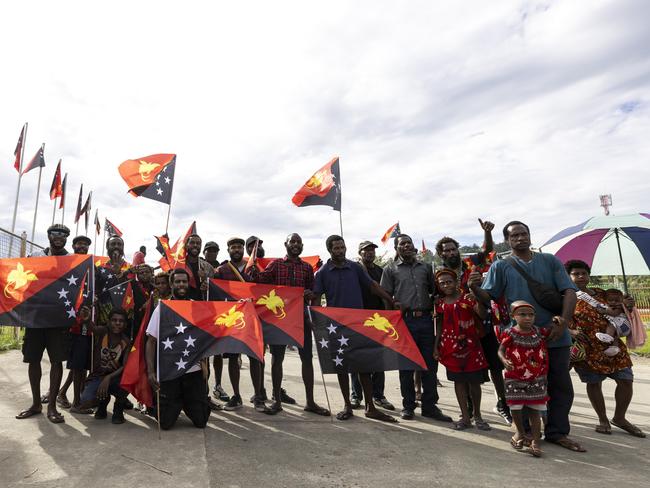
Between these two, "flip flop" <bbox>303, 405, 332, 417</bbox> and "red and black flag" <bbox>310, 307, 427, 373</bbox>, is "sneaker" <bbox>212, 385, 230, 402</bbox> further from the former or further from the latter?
A: "red and black flag" <bbox>310, 307, 427, 373</bbox>

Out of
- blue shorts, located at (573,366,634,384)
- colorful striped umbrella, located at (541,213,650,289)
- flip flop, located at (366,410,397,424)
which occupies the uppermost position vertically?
colorful striped umbrella, located at (541,213,650,289)

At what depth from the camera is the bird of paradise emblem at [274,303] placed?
5.27 meters

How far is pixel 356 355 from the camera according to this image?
507cm

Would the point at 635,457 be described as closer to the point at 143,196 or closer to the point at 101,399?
the point at 101,399

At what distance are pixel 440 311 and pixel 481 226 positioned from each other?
1.13 meters

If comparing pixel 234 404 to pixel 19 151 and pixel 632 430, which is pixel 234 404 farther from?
pixel 19 151

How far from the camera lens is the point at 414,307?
5.27 meters

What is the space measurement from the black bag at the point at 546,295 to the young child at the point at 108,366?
14.5 feet

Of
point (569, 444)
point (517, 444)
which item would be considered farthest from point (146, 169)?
point (569, 444)

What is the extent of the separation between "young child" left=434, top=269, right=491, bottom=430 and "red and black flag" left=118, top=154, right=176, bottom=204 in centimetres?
485

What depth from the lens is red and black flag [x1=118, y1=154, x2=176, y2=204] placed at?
6.91m

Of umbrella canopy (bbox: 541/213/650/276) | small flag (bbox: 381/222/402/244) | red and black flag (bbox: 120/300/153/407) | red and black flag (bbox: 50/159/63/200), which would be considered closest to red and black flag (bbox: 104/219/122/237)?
red and black flag (bbox: 50/159/63/200)

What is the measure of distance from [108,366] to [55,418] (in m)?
0.69

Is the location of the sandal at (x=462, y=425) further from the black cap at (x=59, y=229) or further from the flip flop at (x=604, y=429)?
the black cap at (x=59, y=229)
